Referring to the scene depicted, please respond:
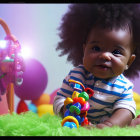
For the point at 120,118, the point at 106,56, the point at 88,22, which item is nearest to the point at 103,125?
the point at 120,118

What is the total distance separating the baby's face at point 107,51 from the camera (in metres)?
0.72

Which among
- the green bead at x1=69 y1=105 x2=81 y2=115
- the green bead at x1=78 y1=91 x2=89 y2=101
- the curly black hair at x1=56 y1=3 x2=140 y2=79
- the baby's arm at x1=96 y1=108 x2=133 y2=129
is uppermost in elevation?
the curly black hair at x1=56 y1=3 x2=140 y2=79

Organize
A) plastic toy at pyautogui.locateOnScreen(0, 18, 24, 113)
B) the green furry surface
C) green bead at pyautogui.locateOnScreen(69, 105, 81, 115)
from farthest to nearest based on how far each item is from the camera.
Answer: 1. plastic toy at pyautogui.locateOnScreen(0, 18, 24, 113)
2. green bead at pyautogui.locateOnScreen(69, 105, 81, 115)
3. the green furry surface

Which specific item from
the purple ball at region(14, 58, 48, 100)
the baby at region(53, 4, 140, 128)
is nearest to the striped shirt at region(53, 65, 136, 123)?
the baby at region(53, 4, 140, 128)

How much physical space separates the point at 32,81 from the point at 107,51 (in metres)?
0.30

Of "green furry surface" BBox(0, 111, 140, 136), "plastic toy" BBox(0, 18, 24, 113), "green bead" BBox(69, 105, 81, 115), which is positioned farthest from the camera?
"plastic toy" BBox(0, 18, 24, 113)

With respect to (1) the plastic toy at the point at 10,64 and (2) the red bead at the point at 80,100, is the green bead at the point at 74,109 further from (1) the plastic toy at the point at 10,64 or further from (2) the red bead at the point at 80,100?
(1) the plastic toy at the point at 10,64

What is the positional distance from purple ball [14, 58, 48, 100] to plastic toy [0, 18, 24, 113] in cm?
2

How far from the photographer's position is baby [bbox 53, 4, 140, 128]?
72cm

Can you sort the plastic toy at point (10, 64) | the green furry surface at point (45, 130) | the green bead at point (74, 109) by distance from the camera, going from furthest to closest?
the plastic toy at point (10, 64)
the green bead at point (74, 109)
the green furry surface at point (45, 130)

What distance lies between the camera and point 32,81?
0.87 meters

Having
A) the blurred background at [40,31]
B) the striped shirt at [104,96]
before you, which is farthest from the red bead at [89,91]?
the blurred background at [40,31]

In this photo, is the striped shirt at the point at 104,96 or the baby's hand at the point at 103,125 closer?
the baby's hand at the point at 103,125

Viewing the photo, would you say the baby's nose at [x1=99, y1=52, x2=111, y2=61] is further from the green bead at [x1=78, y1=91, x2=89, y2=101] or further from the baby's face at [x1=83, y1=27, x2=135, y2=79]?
the green bead at [x1=78, y1=91, x2=89, y2=101]
